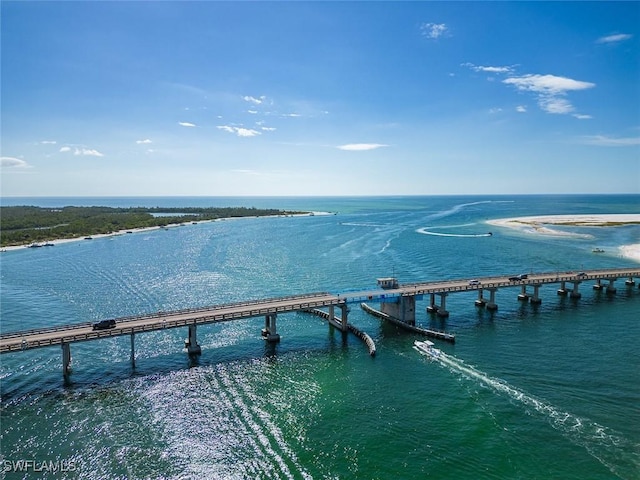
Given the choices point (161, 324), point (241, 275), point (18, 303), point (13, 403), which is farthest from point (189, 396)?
point (241, 275)

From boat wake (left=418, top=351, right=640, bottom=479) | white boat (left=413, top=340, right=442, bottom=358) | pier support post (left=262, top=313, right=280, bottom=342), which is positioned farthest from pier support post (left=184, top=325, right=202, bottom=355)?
boat wake (left=418, top=351, right=640, bottom=479)

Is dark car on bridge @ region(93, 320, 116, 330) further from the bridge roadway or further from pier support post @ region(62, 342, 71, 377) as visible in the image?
pier support post @ region(62, 342, 71, 377)

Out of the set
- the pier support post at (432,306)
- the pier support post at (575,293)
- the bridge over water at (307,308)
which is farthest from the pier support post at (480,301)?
the pier support post at (575,293)

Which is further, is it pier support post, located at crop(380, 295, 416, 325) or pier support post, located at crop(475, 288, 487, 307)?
pier support post, located at crop(475, 288, 487, 307)

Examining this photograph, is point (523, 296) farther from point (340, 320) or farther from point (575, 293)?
point (340, 320)

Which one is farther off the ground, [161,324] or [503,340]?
[161,324]

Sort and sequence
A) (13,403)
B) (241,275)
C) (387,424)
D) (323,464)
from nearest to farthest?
(323,464) → (387,424) → (13,403) → (241,275)

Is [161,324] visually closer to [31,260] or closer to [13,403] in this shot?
[13,403]
